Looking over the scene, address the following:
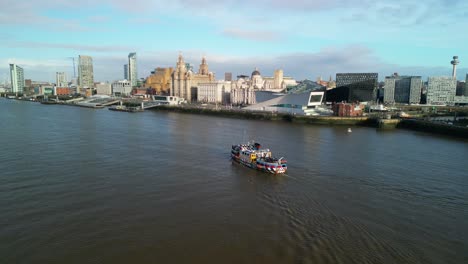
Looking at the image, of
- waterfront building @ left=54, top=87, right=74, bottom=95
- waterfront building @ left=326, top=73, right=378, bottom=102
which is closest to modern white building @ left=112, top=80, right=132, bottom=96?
waterfront building @ left=54, top=87, right=74, bottom=95

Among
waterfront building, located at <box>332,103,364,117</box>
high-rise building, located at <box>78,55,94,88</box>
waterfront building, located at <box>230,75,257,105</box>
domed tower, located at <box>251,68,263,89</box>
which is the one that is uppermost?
high-rise building, located at <box>78,55,94,88</box>

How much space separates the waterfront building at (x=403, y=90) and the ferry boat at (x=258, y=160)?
53438mm

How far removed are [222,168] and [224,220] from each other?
4.77m

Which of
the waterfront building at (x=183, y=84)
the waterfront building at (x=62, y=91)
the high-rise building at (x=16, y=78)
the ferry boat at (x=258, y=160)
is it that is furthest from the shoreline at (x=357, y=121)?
the high-rise building at (x=16, y=78)

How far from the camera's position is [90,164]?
40.2ft

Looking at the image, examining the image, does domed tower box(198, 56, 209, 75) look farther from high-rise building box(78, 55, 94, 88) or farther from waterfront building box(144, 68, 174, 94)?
high-rise building box(78, 55, 94, 88)

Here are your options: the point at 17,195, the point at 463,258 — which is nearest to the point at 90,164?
the point at 17,195

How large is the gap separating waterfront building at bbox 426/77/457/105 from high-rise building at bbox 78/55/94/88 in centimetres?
9987

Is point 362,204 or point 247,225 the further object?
point 362,204

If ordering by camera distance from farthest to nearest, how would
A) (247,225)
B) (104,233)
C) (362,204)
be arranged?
(362,204)
(247,225)
(104,233)

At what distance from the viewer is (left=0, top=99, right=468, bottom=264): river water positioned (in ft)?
20.6

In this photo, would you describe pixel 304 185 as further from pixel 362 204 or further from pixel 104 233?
pixel 104 233

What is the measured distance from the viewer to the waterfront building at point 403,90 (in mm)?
58750

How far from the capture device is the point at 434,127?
78.4ft
